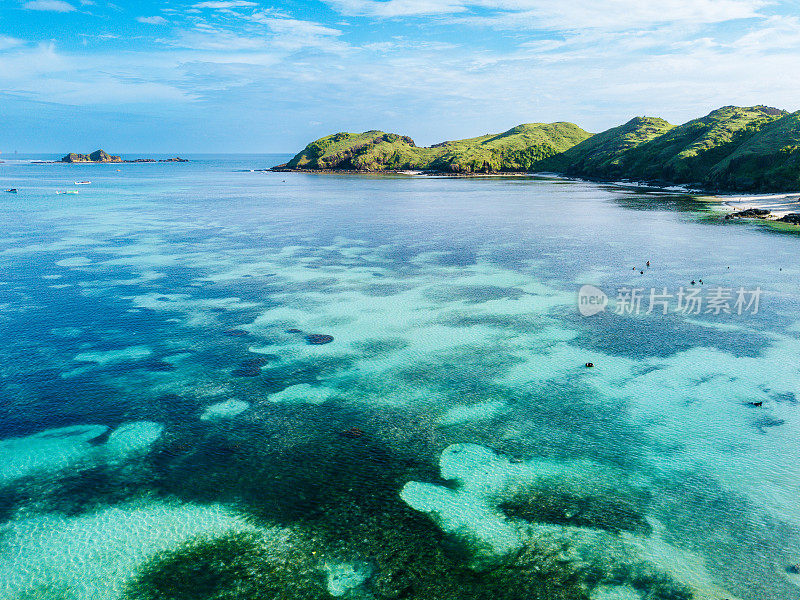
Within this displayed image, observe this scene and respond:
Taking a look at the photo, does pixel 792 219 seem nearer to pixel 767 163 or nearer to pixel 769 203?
pixel 769 203

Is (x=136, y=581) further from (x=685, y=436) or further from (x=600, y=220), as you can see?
(x=600, y=220)

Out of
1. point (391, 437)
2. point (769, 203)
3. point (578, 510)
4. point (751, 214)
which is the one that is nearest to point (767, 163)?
point (769, 203)

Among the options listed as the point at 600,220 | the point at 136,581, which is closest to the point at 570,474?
the point at 136,581

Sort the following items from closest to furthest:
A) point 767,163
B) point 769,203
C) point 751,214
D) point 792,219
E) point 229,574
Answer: point 229,574 < point 792,219 < point 751,214 < point 769,203 < point 767,163

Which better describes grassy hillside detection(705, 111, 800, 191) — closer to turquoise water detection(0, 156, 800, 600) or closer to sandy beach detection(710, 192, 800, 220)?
sandy beach detection(710, 192, 800, 220)

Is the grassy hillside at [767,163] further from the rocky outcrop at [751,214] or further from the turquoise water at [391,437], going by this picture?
→ the turquoise water at [391,437]

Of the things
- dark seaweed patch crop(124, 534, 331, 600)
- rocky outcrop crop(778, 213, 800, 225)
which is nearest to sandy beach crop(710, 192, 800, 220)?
rocky outcrop crop(778, 213, 800, 225)

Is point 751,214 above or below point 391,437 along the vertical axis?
above

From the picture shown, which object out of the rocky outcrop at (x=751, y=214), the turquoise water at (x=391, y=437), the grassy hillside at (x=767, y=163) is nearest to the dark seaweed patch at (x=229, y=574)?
the turquoise water at (x=391, y=437)
